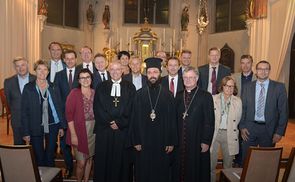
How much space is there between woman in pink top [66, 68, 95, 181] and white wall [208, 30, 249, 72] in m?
9.98

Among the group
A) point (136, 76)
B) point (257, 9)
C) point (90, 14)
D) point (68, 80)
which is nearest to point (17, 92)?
point (68, 80)

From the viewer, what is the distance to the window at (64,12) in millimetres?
14210

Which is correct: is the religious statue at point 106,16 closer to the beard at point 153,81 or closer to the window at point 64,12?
the window at point 64,12

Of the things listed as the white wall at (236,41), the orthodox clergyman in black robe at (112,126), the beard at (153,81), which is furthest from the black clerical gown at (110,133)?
the white wall at (236,41)

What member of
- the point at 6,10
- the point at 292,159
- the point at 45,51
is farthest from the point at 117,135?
the point at 45,51

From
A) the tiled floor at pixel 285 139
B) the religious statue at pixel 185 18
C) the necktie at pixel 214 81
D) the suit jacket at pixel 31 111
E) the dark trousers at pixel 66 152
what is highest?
the religious statue at pixel 185 18

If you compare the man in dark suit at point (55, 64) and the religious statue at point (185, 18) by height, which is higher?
the religious statue at point (185, 18)

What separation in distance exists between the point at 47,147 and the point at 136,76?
5.51 feet

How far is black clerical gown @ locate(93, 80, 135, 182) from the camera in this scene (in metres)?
4.07

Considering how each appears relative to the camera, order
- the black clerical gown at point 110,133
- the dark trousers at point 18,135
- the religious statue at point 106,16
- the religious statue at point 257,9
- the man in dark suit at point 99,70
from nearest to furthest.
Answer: the black clerical gown at point 110,133 → the dark trousers at point 18,135 → the man in dark suit at point 99,70 → the religious statue at point 257,9 → the religious statue at point 106,16

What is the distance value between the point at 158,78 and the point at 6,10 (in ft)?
24.6

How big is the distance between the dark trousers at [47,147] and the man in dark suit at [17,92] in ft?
0.81

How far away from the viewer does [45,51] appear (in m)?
13.5

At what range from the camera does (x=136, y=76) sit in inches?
208
